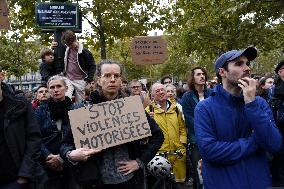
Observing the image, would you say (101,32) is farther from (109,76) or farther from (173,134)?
(109,76)

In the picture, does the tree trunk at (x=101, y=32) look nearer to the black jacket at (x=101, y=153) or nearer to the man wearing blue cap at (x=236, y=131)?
the black jacket at (x=101, y=153)

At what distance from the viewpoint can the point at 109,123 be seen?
396 centimetres

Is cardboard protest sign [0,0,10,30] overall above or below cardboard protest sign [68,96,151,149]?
above

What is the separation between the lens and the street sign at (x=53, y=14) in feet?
32.7

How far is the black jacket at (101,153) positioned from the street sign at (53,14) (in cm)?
640

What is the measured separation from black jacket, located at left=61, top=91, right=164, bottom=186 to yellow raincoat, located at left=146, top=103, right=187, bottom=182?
223cm

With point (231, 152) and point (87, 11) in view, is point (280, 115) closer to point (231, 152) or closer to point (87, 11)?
point (231, 152)

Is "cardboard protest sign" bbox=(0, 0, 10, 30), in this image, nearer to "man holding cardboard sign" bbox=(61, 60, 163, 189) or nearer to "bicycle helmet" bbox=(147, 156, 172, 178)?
"man holding cardboard sign" bbox=(61, 60, 163, 189)

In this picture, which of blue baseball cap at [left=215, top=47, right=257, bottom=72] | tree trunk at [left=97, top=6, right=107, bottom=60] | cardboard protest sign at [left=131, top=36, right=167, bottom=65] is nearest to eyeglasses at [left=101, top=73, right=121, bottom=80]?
blue baseball cap at [left=215, top=47, right=257, bottom=72]

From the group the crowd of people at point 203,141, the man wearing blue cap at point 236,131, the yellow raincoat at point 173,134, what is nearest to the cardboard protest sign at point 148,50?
the yellow raincoat at point 173,134

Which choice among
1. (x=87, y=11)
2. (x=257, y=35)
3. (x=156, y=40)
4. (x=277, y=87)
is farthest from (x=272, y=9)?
(x=257, y=35)

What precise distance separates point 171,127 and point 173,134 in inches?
4.0

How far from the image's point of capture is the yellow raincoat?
21.1ft

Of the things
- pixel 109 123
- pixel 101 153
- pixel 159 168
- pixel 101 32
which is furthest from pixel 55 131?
pixel 101 32
